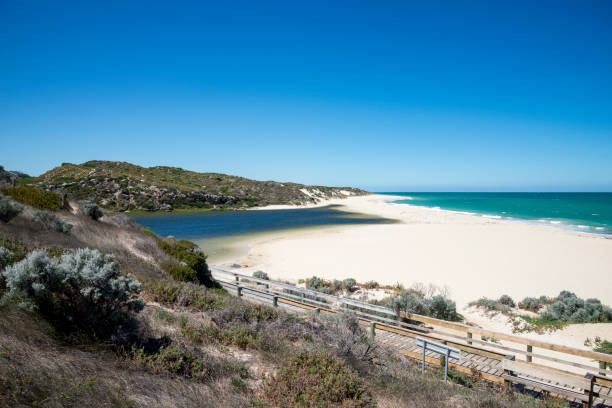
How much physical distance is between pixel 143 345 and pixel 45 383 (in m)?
1.54

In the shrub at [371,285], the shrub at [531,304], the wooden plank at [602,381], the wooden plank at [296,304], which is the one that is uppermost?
the wooden plank at [602,381]

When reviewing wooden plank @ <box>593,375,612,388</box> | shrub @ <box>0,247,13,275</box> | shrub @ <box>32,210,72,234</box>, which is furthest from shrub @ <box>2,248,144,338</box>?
wooden plank @ <box>593,375,612,388</box>

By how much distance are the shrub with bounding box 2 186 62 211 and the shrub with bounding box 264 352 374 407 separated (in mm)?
14431

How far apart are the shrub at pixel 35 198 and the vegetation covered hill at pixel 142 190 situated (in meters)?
44.1

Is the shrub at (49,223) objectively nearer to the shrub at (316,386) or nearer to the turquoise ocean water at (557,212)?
the shrub at (316,386)

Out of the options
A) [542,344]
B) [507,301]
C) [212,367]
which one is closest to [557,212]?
[507,301]

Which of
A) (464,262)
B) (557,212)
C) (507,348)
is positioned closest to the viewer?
(507,348)

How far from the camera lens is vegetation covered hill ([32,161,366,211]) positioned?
6212 cm

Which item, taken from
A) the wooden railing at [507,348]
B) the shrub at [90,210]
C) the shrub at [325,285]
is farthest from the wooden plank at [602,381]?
the shrub at [90,210]

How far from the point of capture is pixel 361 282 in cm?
1697

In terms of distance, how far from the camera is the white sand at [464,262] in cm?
1516

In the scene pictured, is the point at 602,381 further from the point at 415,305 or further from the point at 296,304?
the point at 296,304

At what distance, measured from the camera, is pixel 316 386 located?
13.3ft

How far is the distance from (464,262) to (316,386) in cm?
1973
